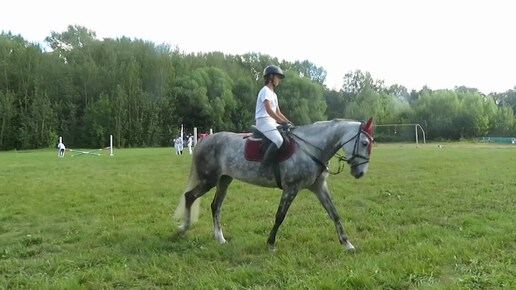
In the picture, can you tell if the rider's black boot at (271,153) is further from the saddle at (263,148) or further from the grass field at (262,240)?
the grass field at (262,240)

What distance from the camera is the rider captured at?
22.9 ft

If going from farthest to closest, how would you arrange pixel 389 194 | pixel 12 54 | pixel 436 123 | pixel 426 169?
pixel 436 123 < pixel 12 54 < pixel 426 169 < pixel 389 194

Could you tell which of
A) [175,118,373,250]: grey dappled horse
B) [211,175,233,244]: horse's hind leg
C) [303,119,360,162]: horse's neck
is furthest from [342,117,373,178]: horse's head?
[211,175,233,244]: horse's hind leg

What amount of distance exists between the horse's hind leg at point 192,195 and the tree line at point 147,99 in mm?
57800

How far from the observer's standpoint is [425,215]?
28.8ft

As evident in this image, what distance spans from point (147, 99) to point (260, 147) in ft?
206

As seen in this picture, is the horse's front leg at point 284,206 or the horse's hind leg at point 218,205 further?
the horse's hind leg at point 218,205

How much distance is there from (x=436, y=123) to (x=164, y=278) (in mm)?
81553

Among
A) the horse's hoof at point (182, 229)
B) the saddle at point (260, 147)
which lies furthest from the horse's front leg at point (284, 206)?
the horse's hoof at point (182, 229)

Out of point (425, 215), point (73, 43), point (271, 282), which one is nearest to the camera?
point (271, 282)

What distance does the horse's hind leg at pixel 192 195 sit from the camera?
314 inches

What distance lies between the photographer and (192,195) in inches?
319

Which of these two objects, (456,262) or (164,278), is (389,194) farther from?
(164,278)

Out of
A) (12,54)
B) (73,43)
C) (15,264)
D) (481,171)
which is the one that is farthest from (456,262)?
(73,43)
